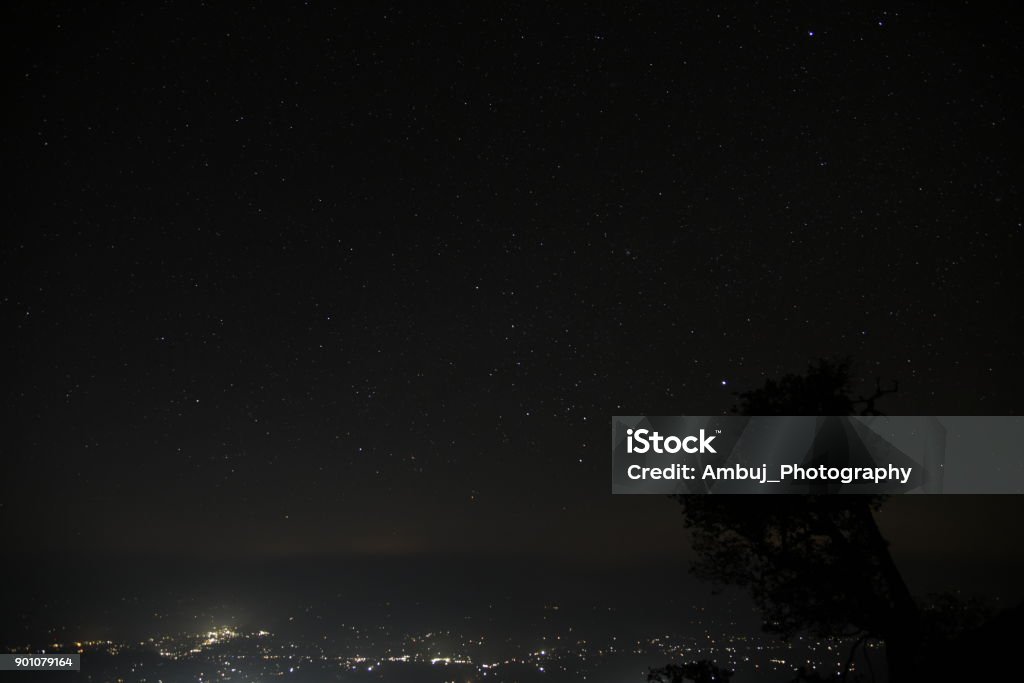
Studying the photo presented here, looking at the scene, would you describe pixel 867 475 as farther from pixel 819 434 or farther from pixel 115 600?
pixel 115 600

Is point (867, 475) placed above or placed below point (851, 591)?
above

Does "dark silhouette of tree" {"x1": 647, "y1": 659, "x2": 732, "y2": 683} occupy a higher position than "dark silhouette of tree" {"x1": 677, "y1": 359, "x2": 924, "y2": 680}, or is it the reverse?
"dark silhouette of tree" {"x1": 677, "y1": 359, "x2": 924, "y2": 680}

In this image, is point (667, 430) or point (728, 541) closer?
point (728, 541)

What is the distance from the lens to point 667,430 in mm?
15867

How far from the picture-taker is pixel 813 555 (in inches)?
460

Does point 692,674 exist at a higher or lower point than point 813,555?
lower

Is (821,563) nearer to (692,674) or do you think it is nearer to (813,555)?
(813,555)

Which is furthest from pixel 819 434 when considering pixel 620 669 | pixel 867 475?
pixel 620 669

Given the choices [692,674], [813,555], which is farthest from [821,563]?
[692,674]

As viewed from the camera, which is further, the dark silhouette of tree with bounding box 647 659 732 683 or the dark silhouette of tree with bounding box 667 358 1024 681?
the dark silhouette of tree with bounding box 647 659 732 683

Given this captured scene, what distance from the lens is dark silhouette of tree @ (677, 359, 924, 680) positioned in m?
10.5

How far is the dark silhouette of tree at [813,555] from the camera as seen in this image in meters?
10.5

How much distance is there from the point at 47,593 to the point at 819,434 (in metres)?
186

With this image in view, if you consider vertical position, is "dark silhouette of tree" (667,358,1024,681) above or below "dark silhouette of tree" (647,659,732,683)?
above
